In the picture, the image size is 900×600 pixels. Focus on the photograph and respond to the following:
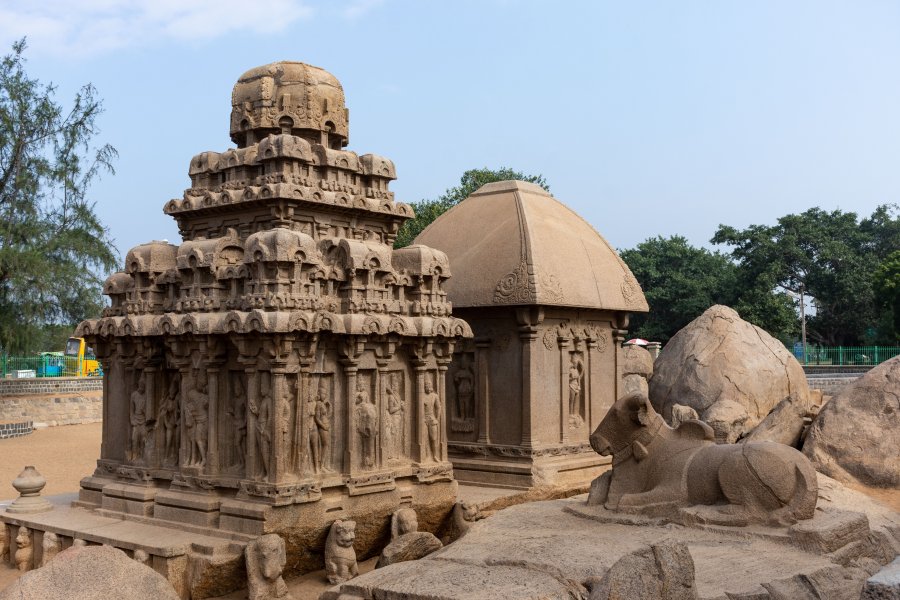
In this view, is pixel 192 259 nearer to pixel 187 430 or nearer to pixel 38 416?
pixel 187 430

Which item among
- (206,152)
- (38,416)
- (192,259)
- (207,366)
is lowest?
(38,416)

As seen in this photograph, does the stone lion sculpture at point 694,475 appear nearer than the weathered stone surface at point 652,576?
No

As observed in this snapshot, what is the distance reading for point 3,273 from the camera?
26188 mm

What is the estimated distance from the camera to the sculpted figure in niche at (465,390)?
42.4 feet

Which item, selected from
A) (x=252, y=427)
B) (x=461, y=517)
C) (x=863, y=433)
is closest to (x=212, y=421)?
(x=252, y=427)

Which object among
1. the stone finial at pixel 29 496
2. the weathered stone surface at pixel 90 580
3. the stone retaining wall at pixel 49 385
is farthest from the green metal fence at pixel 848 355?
the weathered stone surface at pixel 90 580

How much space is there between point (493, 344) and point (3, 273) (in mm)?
19055

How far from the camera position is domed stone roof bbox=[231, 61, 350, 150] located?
36.2 ft

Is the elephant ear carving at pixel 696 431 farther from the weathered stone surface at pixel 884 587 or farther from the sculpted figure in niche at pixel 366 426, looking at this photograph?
the weathered stone surface at pixel 884 587

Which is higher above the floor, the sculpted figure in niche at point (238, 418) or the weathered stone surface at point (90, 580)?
the sculpted figure in niche at point (238, 418)

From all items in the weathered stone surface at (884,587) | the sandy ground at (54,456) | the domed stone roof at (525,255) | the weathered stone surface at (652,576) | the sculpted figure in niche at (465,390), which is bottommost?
the sandy ground at (54,456)

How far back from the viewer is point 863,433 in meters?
11.6

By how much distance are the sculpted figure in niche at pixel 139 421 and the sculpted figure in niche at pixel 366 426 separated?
Result: 2.56 metres

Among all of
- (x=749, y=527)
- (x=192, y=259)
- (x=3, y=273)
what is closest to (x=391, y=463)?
(x=192, y=259)
